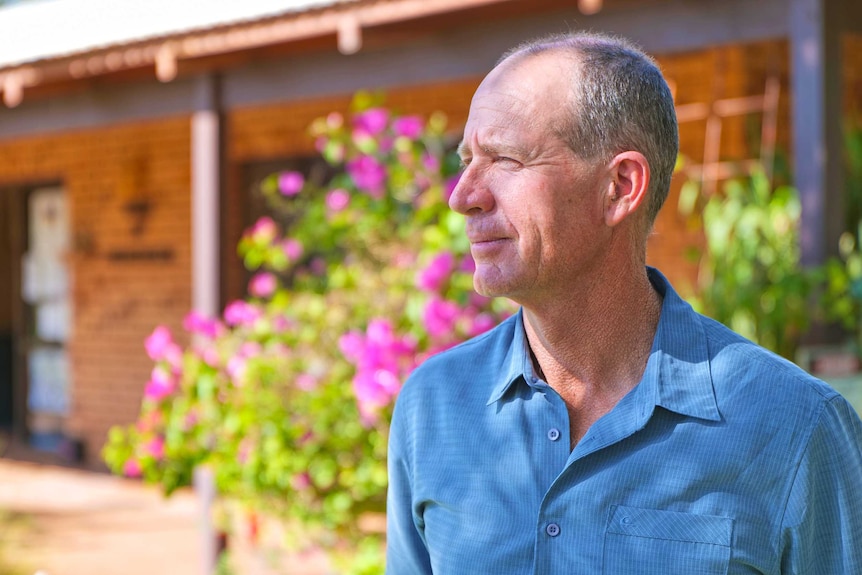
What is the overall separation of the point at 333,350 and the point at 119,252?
5195mm

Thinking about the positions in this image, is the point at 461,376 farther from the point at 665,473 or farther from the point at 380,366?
the point at 380,366

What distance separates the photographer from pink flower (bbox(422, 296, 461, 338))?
164 inches

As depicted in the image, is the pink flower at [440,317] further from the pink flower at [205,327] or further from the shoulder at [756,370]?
the shoulder at [756,370]

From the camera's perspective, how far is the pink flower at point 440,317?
4.17 m

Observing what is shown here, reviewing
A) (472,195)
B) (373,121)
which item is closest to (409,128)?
(373,121)

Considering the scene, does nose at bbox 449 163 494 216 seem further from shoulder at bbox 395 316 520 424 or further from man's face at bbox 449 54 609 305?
shoulder at bbox 395 316 520 424

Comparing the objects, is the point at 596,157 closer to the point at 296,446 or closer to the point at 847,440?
the point at 847,440

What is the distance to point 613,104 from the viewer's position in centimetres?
158

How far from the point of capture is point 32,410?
10414 millimetres

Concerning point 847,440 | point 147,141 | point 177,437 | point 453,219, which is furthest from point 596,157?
point 147,141

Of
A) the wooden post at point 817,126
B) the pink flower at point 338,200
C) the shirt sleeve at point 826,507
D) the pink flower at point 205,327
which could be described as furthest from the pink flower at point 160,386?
the shirt sleeve at point 826,507

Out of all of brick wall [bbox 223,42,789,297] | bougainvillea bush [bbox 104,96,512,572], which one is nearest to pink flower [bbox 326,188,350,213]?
bougainvillea bush [bbox 104,96,512,572]

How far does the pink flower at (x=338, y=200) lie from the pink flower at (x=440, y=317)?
0.96 m

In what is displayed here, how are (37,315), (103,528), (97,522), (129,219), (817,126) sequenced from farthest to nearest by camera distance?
(37,315) < (129,219) < (97,522) < (103,528) < (817,126)
